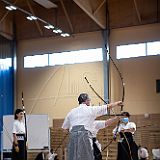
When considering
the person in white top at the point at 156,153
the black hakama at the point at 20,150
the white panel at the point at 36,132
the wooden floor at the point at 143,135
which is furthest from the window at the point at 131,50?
the black hakama at the point at 20,150

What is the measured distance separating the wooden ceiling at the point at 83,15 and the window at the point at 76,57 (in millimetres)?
727

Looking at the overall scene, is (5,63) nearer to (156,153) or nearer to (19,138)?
(156,153)

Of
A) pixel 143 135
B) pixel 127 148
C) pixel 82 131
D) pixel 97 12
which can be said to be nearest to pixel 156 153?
pixel 143 135

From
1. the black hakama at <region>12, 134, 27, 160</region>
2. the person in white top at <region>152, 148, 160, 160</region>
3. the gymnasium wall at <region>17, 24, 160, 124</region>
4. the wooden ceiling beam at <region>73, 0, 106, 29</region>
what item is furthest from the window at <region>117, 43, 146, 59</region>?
the black hakama at <region>12, 134, 27, 160</region>

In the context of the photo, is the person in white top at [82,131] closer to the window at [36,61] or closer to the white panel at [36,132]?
the white panel at [36,132]

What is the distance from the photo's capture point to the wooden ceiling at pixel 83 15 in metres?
12.6

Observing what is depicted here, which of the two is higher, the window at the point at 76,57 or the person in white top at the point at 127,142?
the window at the point at 76,57

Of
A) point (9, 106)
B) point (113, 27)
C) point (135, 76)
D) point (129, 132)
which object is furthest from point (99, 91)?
point (129, 132)

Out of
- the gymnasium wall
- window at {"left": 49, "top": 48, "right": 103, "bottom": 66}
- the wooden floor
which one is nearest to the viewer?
the wooden floor

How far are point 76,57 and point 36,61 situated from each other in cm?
156

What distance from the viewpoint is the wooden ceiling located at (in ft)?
41.3

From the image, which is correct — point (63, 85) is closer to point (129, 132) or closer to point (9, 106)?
point (9, 106)

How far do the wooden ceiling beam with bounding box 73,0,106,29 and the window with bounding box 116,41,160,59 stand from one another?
99cm

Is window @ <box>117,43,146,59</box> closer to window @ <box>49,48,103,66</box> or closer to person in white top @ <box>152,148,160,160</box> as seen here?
window @ <box>49,48,103,66</box>
